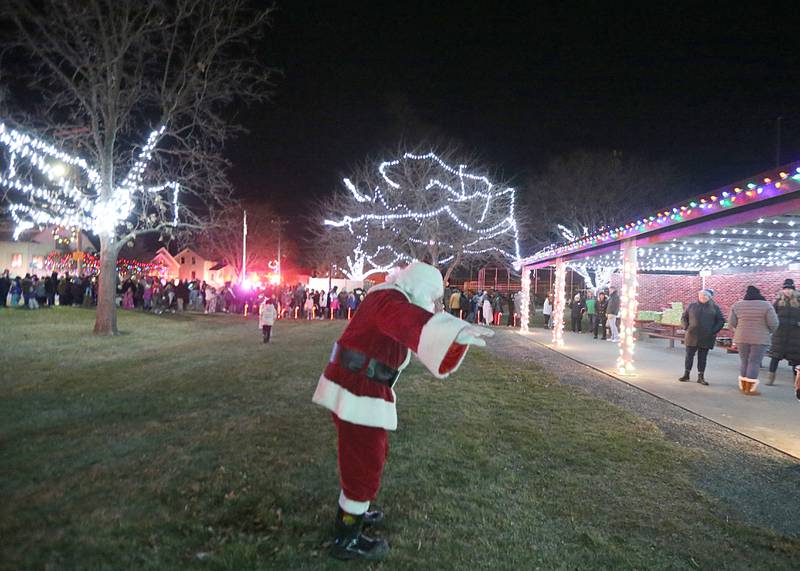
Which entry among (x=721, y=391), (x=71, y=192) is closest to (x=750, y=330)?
(x=721, y=391)

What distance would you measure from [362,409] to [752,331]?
7.91m

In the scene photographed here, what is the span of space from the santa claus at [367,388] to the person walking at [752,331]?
745 cm

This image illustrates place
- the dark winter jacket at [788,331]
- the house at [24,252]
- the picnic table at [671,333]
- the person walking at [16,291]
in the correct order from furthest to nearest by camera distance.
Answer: the house at [24,252], the person walking at [16,291], the picnic table at [671,333], the dark winter jacket at [788,331]

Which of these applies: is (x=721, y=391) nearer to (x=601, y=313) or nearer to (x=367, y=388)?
(x=367, y=388)

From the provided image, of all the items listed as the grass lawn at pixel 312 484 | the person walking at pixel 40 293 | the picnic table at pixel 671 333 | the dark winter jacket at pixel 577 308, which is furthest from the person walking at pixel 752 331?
the person walking at pixel 40 293

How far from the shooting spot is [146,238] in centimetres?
7356

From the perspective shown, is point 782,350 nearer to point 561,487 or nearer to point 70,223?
point 561,487

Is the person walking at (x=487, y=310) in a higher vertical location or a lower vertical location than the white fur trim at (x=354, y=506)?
higher

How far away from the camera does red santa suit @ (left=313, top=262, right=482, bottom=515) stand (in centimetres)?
307

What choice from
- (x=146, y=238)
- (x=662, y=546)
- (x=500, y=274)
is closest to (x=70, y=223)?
(x=662, y=546)

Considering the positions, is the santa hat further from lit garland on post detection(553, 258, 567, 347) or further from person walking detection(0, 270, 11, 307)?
person walking detection(0, 270, 11, 307)

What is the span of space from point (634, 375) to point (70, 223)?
15460mm

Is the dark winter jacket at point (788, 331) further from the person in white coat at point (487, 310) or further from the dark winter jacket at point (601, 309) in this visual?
the person in white coat at point (487, 310)

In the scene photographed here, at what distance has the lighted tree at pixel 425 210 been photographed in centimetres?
2783
